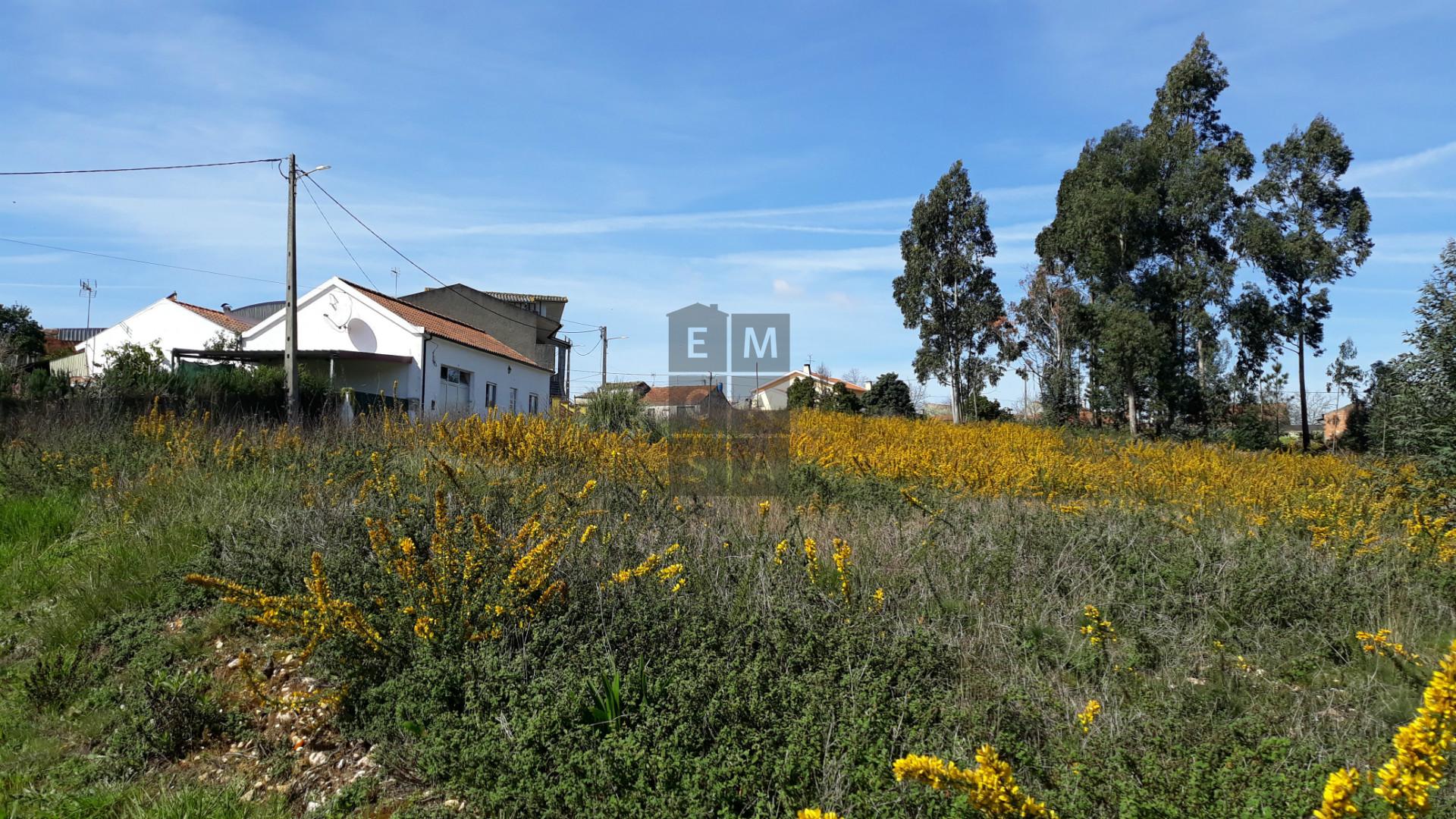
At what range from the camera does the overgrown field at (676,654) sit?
242cm

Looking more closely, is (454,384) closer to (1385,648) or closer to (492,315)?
(492,315)

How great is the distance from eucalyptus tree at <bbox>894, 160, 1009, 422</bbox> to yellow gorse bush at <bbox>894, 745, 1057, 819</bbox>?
3060 centimetres

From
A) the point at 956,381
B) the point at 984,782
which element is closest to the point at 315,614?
the point at 984,782

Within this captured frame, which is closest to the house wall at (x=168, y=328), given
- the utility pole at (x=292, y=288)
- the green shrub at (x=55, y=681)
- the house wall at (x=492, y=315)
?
the house wall at (x=492, y=315)

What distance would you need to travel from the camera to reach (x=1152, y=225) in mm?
25891

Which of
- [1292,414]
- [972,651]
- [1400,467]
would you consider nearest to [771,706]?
[972,651]

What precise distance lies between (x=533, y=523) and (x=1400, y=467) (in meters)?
9.37

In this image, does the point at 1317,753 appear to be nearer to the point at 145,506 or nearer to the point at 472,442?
the point at 472,442

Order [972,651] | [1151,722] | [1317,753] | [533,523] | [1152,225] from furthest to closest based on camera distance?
1. [1152,225]
2. [533,523]
3. [972,651]
4. [1151,722]
5. [1317,753]

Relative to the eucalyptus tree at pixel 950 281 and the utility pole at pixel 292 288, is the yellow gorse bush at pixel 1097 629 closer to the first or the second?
the utility pole at pixel 292 288

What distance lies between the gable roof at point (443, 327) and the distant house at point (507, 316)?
5.41ft

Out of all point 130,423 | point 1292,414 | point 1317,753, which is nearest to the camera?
point 1317,753

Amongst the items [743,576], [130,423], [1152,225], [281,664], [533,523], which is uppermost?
[1152,225]

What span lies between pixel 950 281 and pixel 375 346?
70.4 feet
